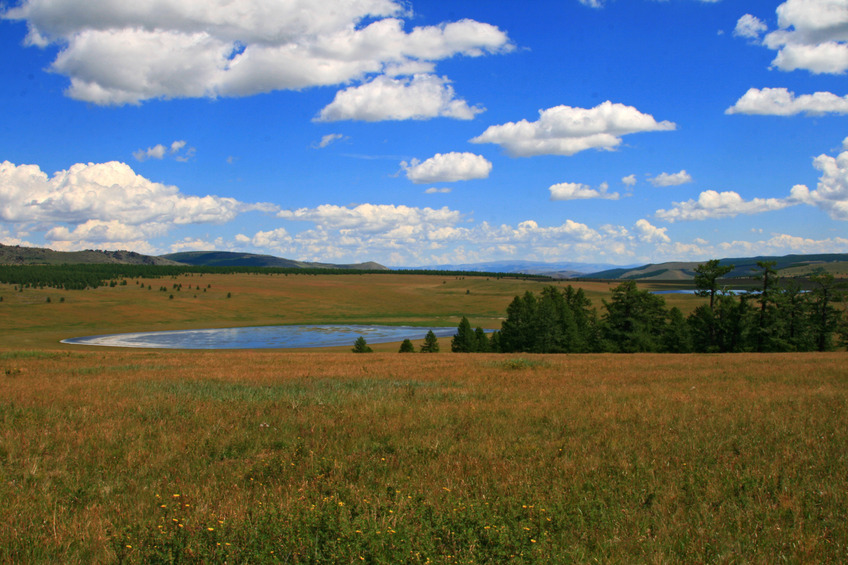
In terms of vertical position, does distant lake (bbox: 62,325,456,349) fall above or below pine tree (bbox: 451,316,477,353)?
below

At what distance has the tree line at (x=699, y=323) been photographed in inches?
2066

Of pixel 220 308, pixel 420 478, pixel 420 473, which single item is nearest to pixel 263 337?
pixel 220 308

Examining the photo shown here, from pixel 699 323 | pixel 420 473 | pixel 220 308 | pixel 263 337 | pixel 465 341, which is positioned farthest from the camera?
pixel 220 308

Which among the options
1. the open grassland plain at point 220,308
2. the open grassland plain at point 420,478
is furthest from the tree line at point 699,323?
the open grassland plain at point 220,308

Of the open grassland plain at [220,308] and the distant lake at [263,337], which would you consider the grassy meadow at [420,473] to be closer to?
the distant lake at [263,337]

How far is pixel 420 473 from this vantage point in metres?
6.75

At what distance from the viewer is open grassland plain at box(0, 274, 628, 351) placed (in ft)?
372

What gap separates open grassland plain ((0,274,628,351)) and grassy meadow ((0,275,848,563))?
323 feet

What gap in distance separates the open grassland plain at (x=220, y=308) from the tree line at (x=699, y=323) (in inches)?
1989

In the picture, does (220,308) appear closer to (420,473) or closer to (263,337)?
(263,337)

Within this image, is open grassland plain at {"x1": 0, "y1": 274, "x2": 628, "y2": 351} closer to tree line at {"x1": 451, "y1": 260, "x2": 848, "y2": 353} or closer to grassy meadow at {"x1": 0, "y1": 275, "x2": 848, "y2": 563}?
tree line at {"x1": 451, "y1": 260, "x2": 848, "y2": 353}

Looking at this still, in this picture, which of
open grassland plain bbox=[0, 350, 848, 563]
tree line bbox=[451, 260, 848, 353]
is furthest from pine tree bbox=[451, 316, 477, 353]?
open grassland plain bbox=[0, 350, 848, 563]

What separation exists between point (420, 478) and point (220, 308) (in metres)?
147

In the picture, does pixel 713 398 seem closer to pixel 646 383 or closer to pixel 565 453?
pixel 646 383
